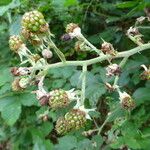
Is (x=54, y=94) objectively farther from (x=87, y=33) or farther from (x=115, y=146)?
(x=87, y=33)

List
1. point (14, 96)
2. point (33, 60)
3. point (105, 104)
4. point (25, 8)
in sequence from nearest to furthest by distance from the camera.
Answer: point (33, 60) → point (14, 96) → point (105, 104) → point (25, 8)

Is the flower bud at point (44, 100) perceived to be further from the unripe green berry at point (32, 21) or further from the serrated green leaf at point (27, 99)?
the serrated green leaf at point (27, 99)

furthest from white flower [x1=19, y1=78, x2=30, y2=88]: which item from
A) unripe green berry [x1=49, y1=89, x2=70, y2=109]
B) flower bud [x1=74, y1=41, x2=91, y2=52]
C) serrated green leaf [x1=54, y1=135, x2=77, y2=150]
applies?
serrated green leaf [x1=54, y1=135, x2=77, y2=150]

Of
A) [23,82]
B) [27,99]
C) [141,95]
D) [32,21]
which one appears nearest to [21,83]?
[23,82]

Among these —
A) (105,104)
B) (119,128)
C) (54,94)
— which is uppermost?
(54,94)

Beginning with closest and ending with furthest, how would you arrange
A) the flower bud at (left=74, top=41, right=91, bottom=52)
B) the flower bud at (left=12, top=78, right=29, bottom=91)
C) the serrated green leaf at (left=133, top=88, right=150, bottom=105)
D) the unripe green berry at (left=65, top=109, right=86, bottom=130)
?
the unripe green berry at (left=65, top=109, right=86, bottom=130), the flower bud at (left=12, top=78, right=29, bottom=91), the flower bud at (left=74, top=41, right=91, bottom=52), the serrated green leaf at (left=133, top=88, right=150, bottom=105)

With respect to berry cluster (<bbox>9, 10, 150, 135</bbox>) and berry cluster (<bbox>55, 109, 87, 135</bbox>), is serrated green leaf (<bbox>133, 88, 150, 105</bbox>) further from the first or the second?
berry cluster (<bbox>55, 109, 87, 135</bbox>)

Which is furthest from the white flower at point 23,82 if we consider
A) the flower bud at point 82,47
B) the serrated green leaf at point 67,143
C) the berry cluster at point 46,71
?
the serrated green leaf at point 67,143

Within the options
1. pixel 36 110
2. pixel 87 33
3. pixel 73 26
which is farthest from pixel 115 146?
pixel 87 33
